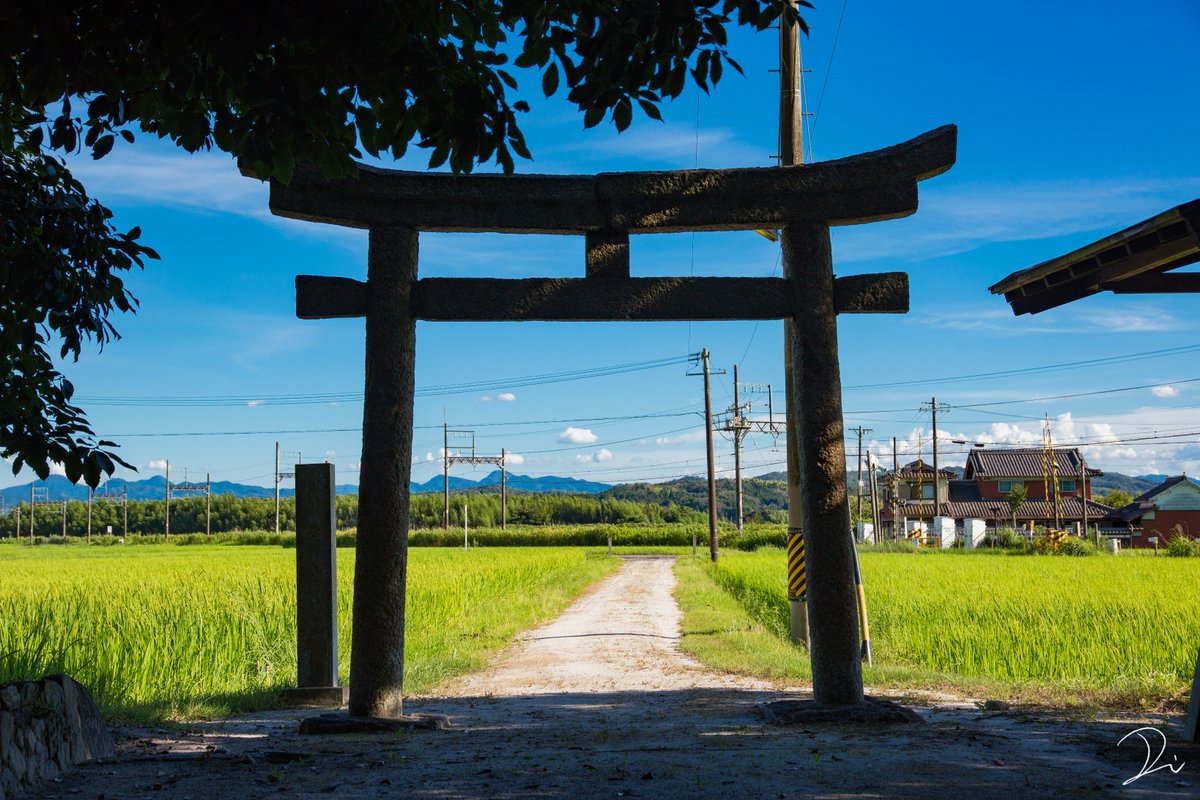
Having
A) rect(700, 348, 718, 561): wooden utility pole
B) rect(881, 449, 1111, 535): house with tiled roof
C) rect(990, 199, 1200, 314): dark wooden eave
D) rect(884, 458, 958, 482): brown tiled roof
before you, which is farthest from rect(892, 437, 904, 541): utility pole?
rect(990, 199, 1200, 314): dark wooden eave

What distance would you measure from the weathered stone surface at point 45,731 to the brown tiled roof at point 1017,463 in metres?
62.1

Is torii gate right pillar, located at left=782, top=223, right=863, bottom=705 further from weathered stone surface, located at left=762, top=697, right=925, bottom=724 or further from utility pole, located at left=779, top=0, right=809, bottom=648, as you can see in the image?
utility pole, located at left=779, top=0, right=809, bottom=648

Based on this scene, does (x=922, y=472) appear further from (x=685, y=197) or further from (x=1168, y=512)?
(x=685, y=197)

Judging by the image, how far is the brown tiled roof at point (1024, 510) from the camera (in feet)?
185

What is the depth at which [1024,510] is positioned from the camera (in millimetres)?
58062

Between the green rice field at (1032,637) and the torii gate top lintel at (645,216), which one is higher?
the torii gate top lintel at (645,216)

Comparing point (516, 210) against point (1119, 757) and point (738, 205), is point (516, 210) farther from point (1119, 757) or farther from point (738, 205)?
point (1119, 757)

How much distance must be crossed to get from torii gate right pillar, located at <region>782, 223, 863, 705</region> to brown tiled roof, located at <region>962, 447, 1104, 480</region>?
58.8 meters

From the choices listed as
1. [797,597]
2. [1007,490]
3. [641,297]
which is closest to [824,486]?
[641,297]

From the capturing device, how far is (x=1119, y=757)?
15.6 feet

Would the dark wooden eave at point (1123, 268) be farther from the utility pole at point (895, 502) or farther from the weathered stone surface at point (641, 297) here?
the utility pole at point (895, 502)

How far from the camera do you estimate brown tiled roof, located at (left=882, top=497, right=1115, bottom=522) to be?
185 ft

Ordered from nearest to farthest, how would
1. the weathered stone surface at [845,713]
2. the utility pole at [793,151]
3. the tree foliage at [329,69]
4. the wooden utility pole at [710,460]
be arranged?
the tree foliage at [329,69]
the weathered stone surface at [845,713]
the utility pole at [793,151]
the wooden utility pole at [710,460]

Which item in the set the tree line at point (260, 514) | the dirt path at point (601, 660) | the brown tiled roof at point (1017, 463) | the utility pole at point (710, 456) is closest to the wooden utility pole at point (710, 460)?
the utility pole at point (710, 456)
